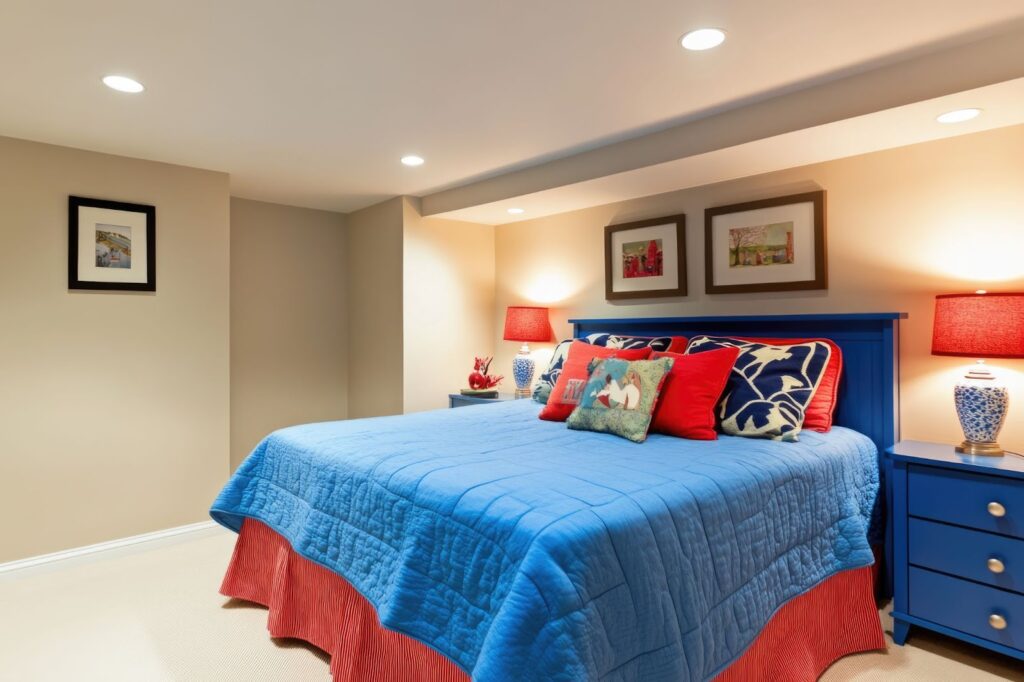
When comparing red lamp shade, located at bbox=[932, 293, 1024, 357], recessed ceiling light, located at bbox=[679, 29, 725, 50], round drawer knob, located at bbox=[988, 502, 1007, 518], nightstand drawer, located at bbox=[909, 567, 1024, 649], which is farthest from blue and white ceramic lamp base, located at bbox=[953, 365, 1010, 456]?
recessed ceiling light, located at bbox=[679, 29, 725, 50]

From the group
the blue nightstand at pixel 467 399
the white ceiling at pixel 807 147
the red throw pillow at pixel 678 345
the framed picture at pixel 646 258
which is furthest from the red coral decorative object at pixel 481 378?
the red throw pillow at pixel 678 345

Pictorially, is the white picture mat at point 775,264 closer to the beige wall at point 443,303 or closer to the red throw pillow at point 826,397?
the red throw pillow at point 826,397

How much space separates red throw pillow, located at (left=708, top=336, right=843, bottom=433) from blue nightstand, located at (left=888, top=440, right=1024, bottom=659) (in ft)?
0.93

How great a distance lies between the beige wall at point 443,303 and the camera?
4328 mm

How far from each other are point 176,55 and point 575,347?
2.18 metres

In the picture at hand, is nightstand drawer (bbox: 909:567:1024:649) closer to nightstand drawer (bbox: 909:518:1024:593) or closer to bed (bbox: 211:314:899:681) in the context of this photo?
nightstand drawer (bbox: 909:518:1024:593)

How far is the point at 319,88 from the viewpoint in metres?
2.42

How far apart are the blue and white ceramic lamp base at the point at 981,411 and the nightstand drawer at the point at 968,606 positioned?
50 cm

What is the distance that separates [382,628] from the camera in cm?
186

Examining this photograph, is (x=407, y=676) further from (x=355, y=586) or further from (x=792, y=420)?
(x=792, y=420)

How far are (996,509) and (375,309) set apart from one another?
3855mm

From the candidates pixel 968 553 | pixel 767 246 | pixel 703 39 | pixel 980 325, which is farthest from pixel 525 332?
pixel 968 553

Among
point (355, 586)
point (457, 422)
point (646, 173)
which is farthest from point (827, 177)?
point (355, 586)

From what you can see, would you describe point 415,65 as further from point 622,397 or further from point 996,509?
point 996,509
